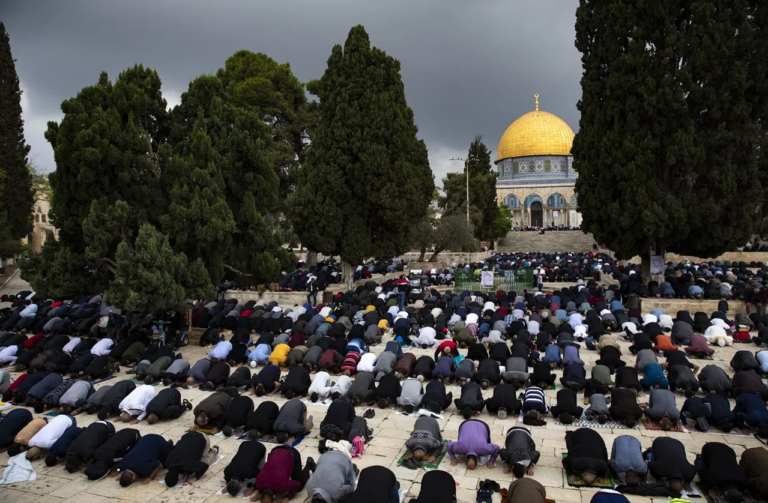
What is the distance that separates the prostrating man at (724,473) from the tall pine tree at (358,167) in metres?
15.8

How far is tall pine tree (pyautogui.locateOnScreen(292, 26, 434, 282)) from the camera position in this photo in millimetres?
20969

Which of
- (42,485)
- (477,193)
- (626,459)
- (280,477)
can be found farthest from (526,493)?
(477,193)

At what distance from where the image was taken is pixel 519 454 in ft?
21.3

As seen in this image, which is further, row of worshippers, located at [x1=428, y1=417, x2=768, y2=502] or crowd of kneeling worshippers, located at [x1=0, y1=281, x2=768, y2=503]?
crowd of kneeling worshippers, located at [x1=0, y1=281, x2=768, y2=503]

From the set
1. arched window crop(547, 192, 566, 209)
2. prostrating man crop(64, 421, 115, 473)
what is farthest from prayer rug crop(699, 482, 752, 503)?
arched window crop(547, 192, 566, 209)

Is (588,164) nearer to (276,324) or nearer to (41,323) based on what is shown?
(276,324)

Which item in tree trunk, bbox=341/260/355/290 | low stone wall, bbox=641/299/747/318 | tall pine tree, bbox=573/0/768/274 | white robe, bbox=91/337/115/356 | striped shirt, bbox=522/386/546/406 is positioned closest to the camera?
striped shirt, bbox=522/386/546/406

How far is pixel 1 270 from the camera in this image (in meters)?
30.2

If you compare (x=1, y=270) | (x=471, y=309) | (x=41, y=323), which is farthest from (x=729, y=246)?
(x=1, y=270)

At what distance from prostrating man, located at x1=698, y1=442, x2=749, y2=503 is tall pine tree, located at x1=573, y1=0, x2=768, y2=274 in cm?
1220

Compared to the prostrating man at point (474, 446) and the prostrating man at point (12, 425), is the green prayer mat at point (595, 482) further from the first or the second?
the prostrating man at point (12, 425)

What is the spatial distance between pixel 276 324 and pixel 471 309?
18.7ft

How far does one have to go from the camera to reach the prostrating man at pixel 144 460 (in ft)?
21.2

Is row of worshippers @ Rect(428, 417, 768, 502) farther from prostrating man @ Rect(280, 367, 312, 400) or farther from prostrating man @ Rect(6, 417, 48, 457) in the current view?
prostrating man @ Rect(6, 417, 48, 457)
